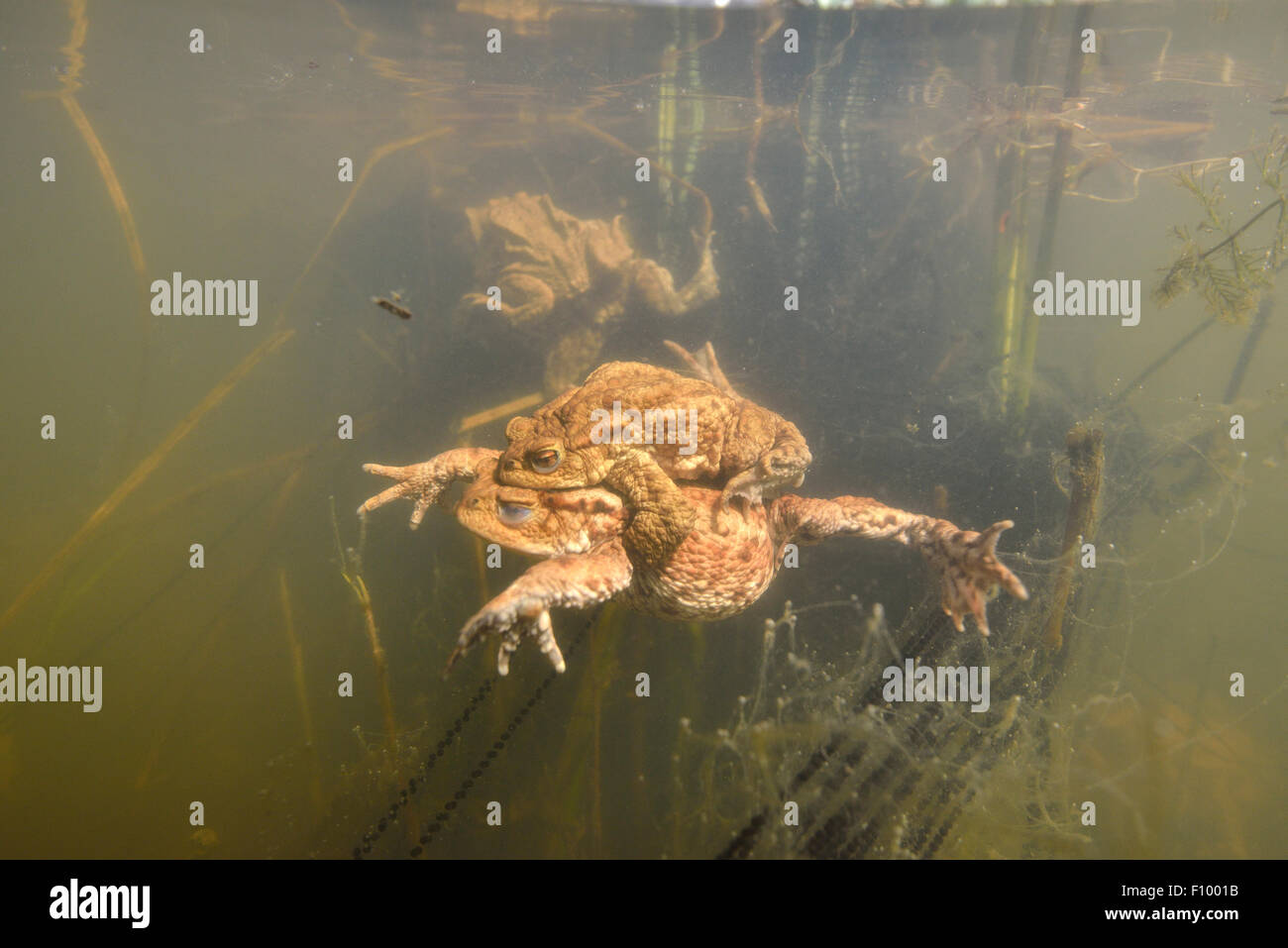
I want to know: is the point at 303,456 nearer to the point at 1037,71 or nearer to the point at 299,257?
the point at 299,257

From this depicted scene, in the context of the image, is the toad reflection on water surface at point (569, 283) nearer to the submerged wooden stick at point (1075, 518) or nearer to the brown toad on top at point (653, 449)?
the brown toad on top at point (653, 449)

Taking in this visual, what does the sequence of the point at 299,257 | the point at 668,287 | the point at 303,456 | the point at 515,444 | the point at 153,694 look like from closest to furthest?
the point at 515,444 < the point at 153,694 < the point at 668,287 < the point at 303,456 < the point at 299,257

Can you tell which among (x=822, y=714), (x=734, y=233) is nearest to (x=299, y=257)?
(x=734, y=233)

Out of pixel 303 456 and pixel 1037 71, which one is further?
pixel 1037 71

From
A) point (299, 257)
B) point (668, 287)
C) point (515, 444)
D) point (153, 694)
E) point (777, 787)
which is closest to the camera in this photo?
point (515, 444)

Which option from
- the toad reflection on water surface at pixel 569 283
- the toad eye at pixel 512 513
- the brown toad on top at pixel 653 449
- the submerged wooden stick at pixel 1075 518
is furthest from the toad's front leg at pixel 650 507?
the submerged wooden stick at pixel 1075 518

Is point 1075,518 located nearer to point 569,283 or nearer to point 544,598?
point 544,598
